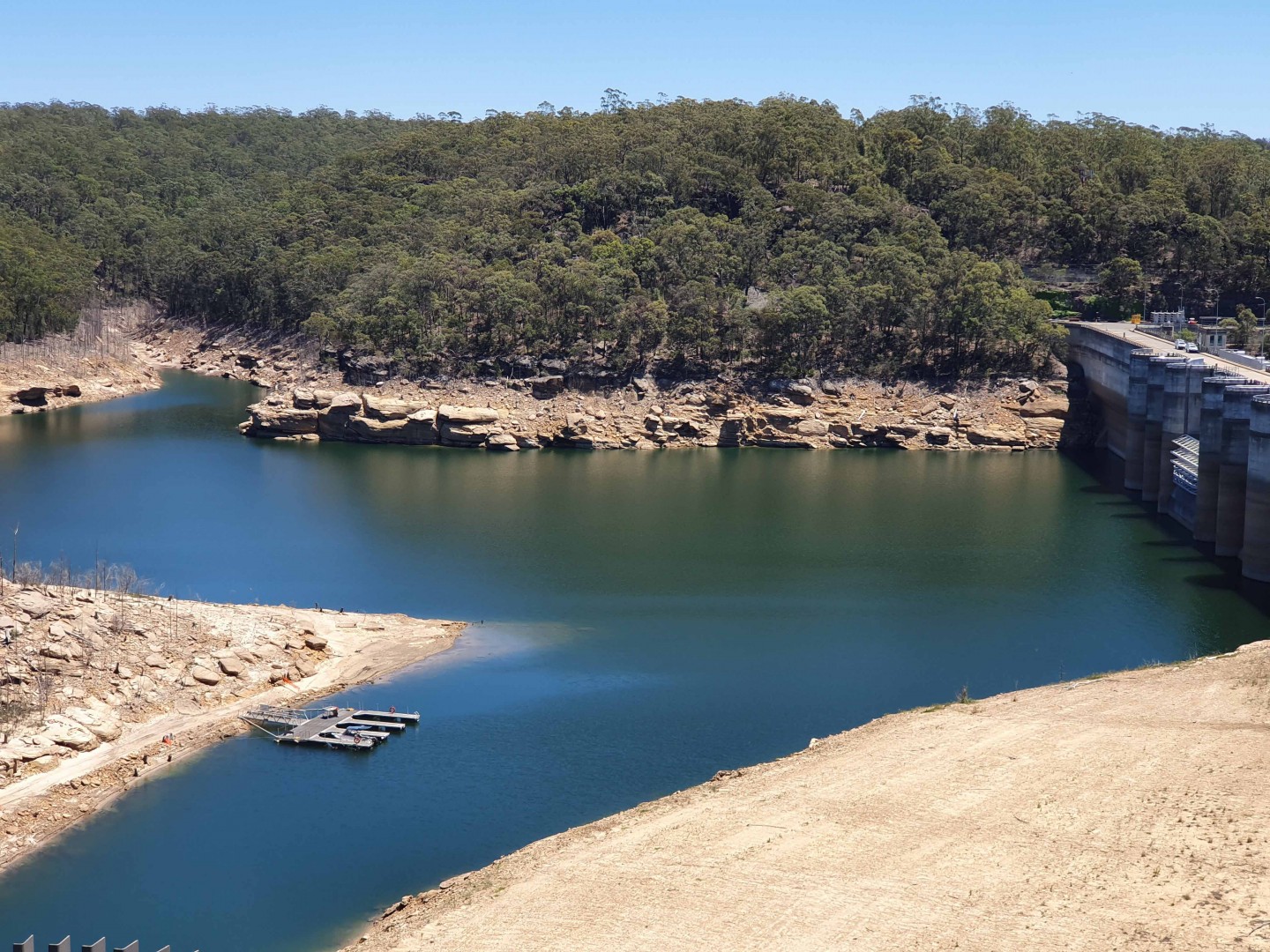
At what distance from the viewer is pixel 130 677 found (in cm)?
5522

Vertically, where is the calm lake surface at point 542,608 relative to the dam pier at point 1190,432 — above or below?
below

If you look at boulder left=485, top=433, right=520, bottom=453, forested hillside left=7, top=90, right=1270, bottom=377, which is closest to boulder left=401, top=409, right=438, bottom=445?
boulder left=485, top=433, right=520, bottom=453

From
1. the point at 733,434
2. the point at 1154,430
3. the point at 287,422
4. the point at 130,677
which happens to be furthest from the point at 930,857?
the point at 287,422

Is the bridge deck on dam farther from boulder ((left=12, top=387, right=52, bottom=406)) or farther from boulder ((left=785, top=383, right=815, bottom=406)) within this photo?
boulder ((left=12, top=387, right=52, bottom=406))

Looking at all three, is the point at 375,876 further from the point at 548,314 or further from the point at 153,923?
the point at 548,314

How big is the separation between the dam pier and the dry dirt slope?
93.4 ft

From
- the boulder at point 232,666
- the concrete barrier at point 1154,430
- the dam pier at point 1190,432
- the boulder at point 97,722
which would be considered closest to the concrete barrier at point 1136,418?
the dam pier at point 1190,432

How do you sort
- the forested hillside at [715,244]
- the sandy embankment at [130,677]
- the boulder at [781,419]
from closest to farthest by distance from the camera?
the sandy embankment at [130,677], the boulder at [781,419], the forested hillside at [715,244]

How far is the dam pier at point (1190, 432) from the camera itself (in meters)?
75.2

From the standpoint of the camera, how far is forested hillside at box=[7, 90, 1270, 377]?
12175cm

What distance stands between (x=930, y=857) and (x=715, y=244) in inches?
3643

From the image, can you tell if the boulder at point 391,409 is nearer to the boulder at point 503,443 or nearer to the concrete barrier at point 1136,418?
the boulder at point 503,443

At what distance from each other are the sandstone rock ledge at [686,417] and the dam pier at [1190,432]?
6.73 metres

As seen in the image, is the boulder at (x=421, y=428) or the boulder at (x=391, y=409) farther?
the boulder at (x=391, y=409)
